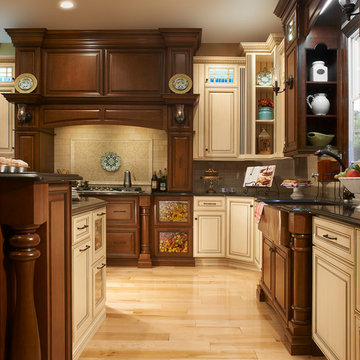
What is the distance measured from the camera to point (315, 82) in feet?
10.4

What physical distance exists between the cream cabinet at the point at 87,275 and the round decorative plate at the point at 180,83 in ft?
7.45

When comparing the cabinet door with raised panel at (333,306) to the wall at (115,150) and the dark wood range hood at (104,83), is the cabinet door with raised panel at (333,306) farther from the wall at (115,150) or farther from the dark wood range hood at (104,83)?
the wall at (115,150)

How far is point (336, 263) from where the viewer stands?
1.69m

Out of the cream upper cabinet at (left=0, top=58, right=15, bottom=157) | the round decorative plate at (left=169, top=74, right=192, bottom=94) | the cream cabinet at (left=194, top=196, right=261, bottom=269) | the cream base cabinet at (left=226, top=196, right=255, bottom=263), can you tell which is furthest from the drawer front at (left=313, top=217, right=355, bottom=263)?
the cream upper cabinet at (left=0, top=58, right=15, bottom=157)

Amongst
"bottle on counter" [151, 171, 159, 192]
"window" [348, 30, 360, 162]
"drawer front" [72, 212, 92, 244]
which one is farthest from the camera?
"bottle on counter" [151, 171, 159, 192]

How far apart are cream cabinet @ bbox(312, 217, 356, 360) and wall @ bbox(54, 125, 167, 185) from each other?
315 centimetres

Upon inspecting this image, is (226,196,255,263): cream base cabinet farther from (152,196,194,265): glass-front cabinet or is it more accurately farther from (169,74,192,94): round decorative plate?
(169,74,192,94): round decorative plate

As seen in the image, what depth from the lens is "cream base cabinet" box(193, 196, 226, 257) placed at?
14.0 feet

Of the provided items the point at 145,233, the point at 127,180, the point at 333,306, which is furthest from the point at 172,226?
the point at 333,306

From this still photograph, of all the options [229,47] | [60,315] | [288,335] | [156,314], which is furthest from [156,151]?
[60,315]

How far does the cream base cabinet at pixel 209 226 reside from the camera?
428 cm

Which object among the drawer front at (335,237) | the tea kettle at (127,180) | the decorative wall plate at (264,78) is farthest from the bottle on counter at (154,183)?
the drawer front at (335,237)

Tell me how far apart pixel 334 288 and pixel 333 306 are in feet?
0.31

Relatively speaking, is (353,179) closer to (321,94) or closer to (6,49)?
(321,94)
